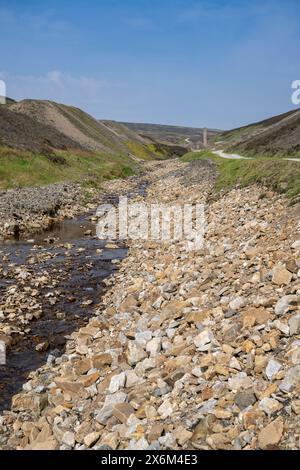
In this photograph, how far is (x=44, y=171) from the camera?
41.2 meters

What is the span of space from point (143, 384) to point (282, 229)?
22.5 feet

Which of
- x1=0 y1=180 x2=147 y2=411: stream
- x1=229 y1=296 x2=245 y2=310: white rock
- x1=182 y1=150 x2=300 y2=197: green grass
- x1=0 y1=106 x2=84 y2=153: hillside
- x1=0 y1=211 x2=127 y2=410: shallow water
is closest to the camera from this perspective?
x1=229 y1=296 x2=245 y2=310: white rock

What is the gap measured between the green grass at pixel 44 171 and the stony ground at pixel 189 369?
25285 millimetres

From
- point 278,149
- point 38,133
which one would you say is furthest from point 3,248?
point 38,133

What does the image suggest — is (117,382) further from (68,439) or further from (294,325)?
(294,325)

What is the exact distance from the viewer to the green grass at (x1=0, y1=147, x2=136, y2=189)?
35625mm

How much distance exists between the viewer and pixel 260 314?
8.30m

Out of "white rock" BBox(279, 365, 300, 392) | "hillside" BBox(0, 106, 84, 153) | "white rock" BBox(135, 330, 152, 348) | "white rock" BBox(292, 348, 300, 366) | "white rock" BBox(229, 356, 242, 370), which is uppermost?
"hillside" BBox(0, 106, 84, 153)

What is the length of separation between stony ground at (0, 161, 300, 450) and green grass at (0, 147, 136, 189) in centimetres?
2529

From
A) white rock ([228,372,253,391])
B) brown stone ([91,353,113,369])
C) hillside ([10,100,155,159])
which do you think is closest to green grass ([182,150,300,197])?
brown stone ([91,353,113,369])

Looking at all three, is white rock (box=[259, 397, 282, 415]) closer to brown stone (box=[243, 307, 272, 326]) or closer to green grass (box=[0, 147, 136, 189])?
brown stone (box=[243, 307, 272, 326])

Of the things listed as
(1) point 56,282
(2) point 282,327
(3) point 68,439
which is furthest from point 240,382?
(1) point 56,282

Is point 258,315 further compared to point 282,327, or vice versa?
point 258,315

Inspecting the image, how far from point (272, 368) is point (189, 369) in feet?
5.14
